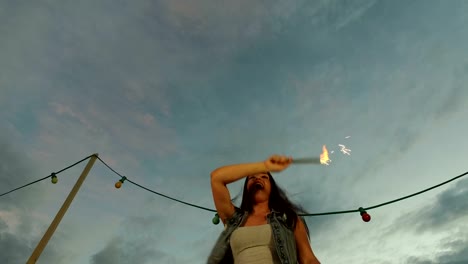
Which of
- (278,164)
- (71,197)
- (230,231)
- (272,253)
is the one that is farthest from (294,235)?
(71,197)

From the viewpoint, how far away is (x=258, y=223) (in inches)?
181

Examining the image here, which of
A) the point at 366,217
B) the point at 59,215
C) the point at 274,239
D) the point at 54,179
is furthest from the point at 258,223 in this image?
the point at 54,179

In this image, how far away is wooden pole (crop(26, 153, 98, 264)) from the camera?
6705 mm

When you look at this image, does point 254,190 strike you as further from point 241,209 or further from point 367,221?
point 367,221

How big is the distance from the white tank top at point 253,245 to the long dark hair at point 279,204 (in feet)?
1.89

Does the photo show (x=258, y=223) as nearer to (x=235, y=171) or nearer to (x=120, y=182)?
(x=235, y=171)

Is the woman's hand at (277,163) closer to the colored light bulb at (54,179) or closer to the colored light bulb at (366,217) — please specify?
the colored light bulb at (366,217)

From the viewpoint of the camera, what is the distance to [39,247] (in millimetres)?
6832

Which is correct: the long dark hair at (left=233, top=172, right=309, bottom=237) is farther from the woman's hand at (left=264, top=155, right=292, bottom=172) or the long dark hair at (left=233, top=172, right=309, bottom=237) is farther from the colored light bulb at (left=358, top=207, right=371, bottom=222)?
the colored light bulb at (left=358, top=207, right=371, bottom=222)

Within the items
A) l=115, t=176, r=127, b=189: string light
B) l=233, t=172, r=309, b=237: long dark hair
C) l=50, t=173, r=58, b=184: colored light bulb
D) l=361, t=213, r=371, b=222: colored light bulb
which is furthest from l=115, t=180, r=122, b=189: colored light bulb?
l=361, t=213, r=371, b=222: colored light bulb

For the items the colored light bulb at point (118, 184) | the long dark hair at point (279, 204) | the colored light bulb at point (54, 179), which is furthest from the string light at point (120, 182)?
the long dark hair at point (279, 204)

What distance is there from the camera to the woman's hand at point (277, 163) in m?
3.89

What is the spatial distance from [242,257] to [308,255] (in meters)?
0.97

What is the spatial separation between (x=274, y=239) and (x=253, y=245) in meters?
0.28
